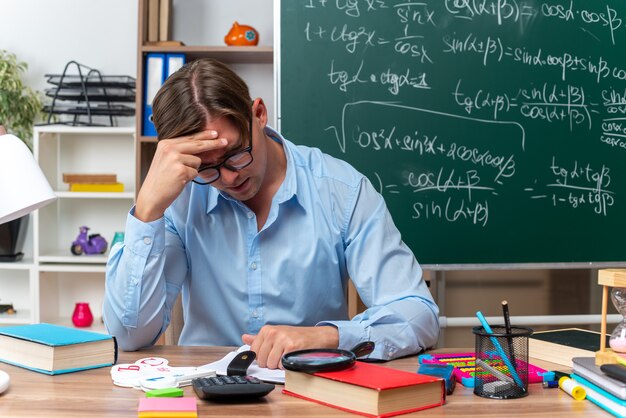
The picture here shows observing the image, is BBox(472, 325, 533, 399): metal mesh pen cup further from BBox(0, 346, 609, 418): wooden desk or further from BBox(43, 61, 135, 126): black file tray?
BBox(43, 61, 135, 126): black file tray

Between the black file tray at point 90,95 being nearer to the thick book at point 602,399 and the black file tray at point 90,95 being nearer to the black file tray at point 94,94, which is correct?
the black file tray at point 94,94

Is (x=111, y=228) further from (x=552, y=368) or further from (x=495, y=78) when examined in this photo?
(x=552, y=368)

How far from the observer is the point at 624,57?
9.00 ft

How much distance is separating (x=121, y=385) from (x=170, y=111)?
0.56m

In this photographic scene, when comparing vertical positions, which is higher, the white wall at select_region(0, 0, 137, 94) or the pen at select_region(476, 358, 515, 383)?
the white wall at select_region(0, 0, 137, 94)

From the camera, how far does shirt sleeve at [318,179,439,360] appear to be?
1.38 metres

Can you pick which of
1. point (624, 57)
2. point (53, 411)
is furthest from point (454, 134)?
point (53, 411)

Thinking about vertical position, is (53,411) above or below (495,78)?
below

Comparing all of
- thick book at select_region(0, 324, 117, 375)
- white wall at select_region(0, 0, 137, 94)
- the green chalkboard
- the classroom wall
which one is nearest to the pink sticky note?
thick book at select_region(0, 324, 117, 375)

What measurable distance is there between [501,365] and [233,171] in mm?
649

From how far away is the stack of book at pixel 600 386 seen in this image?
1.00m

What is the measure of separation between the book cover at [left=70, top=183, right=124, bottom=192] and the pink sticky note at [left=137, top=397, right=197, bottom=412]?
2437 mm

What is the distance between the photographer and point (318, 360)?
1109 millimetres

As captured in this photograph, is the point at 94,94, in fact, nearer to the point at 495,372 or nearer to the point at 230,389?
the point at 230,389
